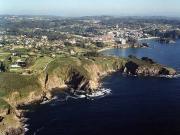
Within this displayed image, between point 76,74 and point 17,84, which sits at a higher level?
point 17,84

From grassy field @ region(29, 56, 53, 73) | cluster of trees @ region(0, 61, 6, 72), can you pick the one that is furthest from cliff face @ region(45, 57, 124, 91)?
cluster of trees @ region(0, 61, 6, 72)

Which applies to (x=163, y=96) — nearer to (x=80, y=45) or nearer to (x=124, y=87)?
(x=124, y=87)

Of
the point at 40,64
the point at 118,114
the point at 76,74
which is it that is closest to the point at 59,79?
the point at 76,74

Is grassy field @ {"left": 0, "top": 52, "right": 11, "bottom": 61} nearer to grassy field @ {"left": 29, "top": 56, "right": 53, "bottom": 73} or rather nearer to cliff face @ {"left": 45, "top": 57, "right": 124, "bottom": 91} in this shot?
grassy field @ {"left": 29, "top": 56, "right": 53, "bottom": 73}

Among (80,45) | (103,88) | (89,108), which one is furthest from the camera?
(80,45)

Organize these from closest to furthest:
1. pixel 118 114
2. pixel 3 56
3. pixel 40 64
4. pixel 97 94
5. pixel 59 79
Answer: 1. pixel 118 114
2. pixel 97 94
3. pixel 59 79
4. pixel 40 64
5. pixel 3 56

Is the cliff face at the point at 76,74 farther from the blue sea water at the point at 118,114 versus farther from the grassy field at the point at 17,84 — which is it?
the blue sea water at the point at 118,114

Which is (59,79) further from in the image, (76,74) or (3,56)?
(3,56)

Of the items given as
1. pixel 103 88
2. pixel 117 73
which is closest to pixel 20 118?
pixel 103 88

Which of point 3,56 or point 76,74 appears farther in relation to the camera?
point 3,56
